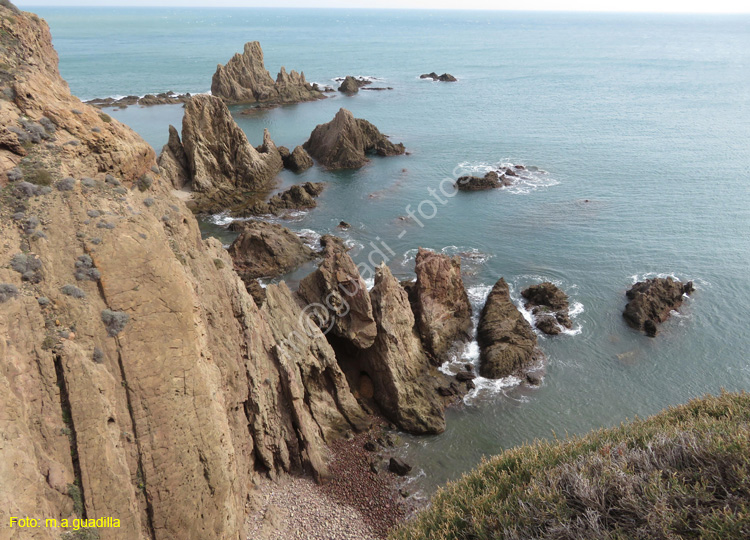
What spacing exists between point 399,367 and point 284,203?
38827mm

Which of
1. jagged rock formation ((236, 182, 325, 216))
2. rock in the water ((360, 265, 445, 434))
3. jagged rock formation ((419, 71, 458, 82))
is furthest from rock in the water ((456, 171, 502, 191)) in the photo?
jagged rock formation ((419, 71, 458, 82))

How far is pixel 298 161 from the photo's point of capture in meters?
77.3

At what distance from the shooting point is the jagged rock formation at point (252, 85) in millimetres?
120188

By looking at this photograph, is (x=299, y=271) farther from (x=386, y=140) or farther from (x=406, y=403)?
(x=386, y=140)

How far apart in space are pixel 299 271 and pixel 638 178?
58.6 m

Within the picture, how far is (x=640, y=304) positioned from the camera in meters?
41.0

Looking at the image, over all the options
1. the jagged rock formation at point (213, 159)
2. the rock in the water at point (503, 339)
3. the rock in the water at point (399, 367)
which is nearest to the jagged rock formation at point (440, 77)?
the jagged rock formation at point (213, 159)

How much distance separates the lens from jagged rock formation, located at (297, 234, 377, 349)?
32156 mm

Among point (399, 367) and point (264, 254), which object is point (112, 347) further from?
point (264, 254)

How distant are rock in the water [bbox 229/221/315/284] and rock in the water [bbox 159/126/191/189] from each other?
73.4ft

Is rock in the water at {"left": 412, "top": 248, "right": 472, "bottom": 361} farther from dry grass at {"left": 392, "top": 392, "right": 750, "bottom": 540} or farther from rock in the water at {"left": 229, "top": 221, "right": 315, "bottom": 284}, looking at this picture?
dry grass at {"left": 392, "top": 392, "right": 750, "bottom": 540}

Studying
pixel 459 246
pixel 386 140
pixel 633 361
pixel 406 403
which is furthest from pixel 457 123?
pixel 406 403

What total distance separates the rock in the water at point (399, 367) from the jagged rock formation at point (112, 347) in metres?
9.07

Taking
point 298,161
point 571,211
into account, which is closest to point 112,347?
point 571,211
